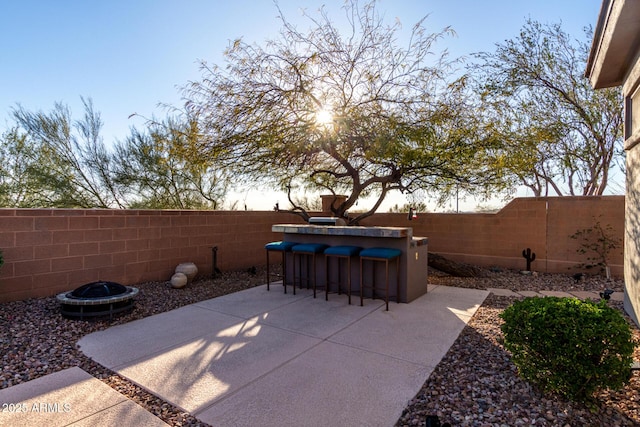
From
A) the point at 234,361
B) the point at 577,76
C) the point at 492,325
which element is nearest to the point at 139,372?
the point at 234,361

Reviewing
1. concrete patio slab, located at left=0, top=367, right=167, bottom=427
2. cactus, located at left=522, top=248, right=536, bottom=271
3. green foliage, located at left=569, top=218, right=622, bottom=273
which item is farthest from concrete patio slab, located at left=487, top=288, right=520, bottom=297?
concrete patio slab, located at left=0, top=367, right=167, bottom=427

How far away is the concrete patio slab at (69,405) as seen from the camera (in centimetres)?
213

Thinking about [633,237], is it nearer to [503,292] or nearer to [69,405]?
[503,292]

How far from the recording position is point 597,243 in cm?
635

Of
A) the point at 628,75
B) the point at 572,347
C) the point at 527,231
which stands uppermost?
the point at 628,75

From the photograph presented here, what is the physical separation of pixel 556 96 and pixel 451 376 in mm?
8712

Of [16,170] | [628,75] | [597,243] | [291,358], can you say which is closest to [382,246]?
[291,358]

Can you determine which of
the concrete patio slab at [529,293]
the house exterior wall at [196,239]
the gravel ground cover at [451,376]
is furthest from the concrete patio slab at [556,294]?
the house exterior wall at [196,239]

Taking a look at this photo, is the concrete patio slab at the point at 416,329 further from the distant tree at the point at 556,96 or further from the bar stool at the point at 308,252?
the distant tree at the point at 556,96

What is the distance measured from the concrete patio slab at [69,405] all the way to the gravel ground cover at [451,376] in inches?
3.4

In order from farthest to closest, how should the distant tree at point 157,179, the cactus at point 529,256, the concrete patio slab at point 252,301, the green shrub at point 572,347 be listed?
the distant tree at point 157,179
the cactus at point 529,256
the concrete patio slab at point 252,301
the green shrub at point 572,347

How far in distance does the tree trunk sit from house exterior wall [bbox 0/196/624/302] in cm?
93

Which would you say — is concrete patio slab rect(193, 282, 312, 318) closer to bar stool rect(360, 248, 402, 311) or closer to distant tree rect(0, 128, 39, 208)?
bar stool rect(360, 248, 402, 311)

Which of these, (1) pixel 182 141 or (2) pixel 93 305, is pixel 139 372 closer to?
(2) pixel 93 305
